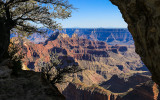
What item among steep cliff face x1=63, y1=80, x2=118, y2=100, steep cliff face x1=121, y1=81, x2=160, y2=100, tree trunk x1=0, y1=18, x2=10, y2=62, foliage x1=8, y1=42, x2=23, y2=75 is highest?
tree trunk x1=0, y1=18, x2=10, y2=62

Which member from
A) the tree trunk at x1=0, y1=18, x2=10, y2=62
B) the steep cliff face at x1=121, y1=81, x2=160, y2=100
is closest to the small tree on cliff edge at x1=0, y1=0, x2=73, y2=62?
the tree trunk at x1=0, y1=18, x2=10, y2=62

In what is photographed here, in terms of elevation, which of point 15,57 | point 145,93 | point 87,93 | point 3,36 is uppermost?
point 3,36

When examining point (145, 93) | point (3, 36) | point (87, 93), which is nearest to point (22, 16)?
point (3, 36)

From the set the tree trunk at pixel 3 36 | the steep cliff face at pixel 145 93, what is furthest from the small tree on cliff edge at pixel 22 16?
the steep cliff face at pixel 145 93

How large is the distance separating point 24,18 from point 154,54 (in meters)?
11.1

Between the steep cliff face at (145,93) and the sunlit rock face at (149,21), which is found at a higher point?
the sunlit rock face at (149,21)

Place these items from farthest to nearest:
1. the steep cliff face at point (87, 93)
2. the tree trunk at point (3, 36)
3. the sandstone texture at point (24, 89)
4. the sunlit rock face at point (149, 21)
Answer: the steep cliff face at point (87, 93) < the tree trunk at point (3, 36) < the sandstone texture at point (24, 89) < the sunlit rock face at point (149, 21)

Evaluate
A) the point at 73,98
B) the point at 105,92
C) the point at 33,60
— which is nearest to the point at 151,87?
the point at 105,92

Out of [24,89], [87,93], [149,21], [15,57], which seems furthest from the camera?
[87,93]

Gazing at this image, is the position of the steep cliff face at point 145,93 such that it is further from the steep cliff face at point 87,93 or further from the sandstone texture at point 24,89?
the sandstone texture at point 24,89

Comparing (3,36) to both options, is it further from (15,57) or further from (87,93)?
(87,93)

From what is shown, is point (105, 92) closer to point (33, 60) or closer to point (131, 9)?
point (131, 9)

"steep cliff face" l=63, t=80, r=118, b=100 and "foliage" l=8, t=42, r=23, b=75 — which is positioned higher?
"foliage" l=8, t=42, r=23, b=75

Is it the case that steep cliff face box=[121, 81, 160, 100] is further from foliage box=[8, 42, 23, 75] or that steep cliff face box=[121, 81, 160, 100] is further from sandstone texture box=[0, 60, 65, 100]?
sandstone texture box=[0, 60, 65, 100]
